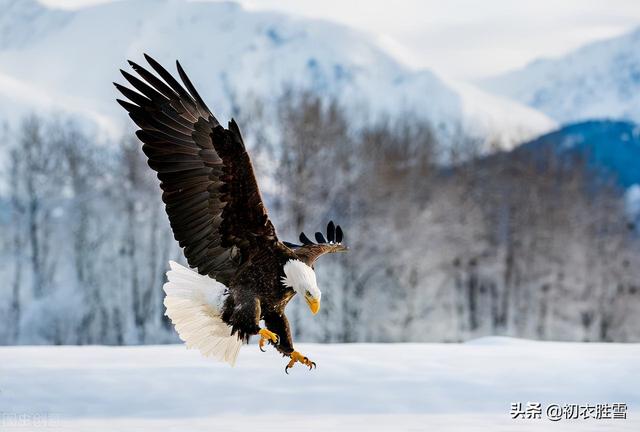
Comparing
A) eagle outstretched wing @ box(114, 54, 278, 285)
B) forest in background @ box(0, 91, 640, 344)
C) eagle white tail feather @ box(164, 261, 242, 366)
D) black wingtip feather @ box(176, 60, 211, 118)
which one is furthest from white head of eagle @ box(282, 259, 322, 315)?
forest in background @ box(0, 91, 640, 344)

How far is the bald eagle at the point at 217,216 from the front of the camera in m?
4.99

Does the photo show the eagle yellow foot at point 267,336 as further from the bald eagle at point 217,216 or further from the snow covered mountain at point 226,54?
the snow covered mountain at point 226,54

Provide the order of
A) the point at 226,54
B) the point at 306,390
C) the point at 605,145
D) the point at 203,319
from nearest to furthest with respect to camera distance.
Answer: the point at 203,319 < the point at 306,390 < the point at 605,145 < the point at 226,54

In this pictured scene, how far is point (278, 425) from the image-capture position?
6.23 m

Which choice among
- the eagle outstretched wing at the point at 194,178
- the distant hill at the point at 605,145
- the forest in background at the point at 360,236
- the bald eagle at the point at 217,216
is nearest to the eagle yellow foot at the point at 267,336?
the bald eagle at the point at 217,216

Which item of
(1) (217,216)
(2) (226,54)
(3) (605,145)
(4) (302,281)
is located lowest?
(4) (302,281)

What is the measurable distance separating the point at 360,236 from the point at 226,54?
4850 cm

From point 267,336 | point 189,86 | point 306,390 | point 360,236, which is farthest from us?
point 360,236

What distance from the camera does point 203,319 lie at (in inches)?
213

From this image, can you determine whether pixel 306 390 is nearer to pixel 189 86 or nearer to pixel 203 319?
pixel 203 319

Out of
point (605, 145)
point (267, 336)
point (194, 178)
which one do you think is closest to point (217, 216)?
point (194, 178)

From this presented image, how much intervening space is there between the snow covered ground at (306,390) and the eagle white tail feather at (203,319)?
815mm

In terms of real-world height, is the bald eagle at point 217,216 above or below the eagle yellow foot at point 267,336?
above

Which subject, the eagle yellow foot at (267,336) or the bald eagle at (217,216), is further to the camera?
the bald eagle at (217,216)
